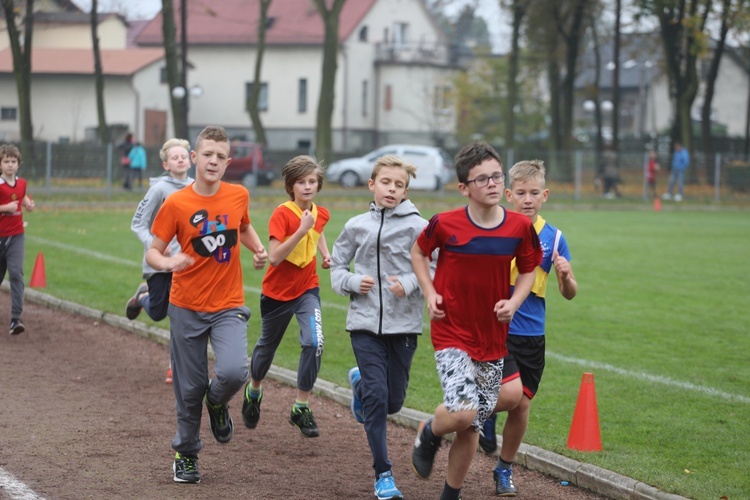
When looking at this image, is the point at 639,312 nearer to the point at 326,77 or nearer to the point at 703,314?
the point at 703,314

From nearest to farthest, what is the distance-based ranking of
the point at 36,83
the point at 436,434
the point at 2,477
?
the point at 436,434 → the point at 2,477 → the point at 36,83

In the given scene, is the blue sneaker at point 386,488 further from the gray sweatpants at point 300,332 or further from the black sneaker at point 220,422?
the gray sweatpants at point 300,332

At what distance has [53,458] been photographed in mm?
6863

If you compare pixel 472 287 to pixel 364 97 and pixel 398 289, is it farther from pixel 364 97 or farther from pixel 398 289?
pixel 364 97

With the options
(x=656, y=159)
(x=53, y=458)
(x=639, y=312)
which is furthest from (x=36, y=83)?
(x=53, y=458)

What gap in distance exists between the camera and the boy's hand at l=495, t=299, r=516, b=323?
5.57m

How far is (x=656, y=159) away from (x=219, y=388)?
40.1m

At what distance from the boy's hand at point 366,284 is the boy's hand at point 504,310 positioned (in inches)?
37.6

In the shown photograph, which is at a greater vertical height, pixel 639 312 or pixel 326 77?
pixel 326 77

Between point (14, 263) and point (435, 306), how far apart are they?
7044mm

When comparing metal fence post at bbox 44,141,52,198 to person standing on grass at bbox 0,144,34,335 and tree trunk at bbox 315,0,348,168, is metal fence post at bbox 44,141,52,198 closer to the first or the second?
tree trunk at bbox 315,0,348,168

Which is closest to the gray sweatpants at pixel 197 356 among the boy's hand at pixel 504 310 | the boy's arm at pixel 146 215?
the boy's hand at pixel 504 310

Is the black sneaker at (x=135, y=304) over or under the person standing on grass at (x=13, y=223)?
under

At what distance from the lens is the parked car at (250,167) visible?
40312mm
